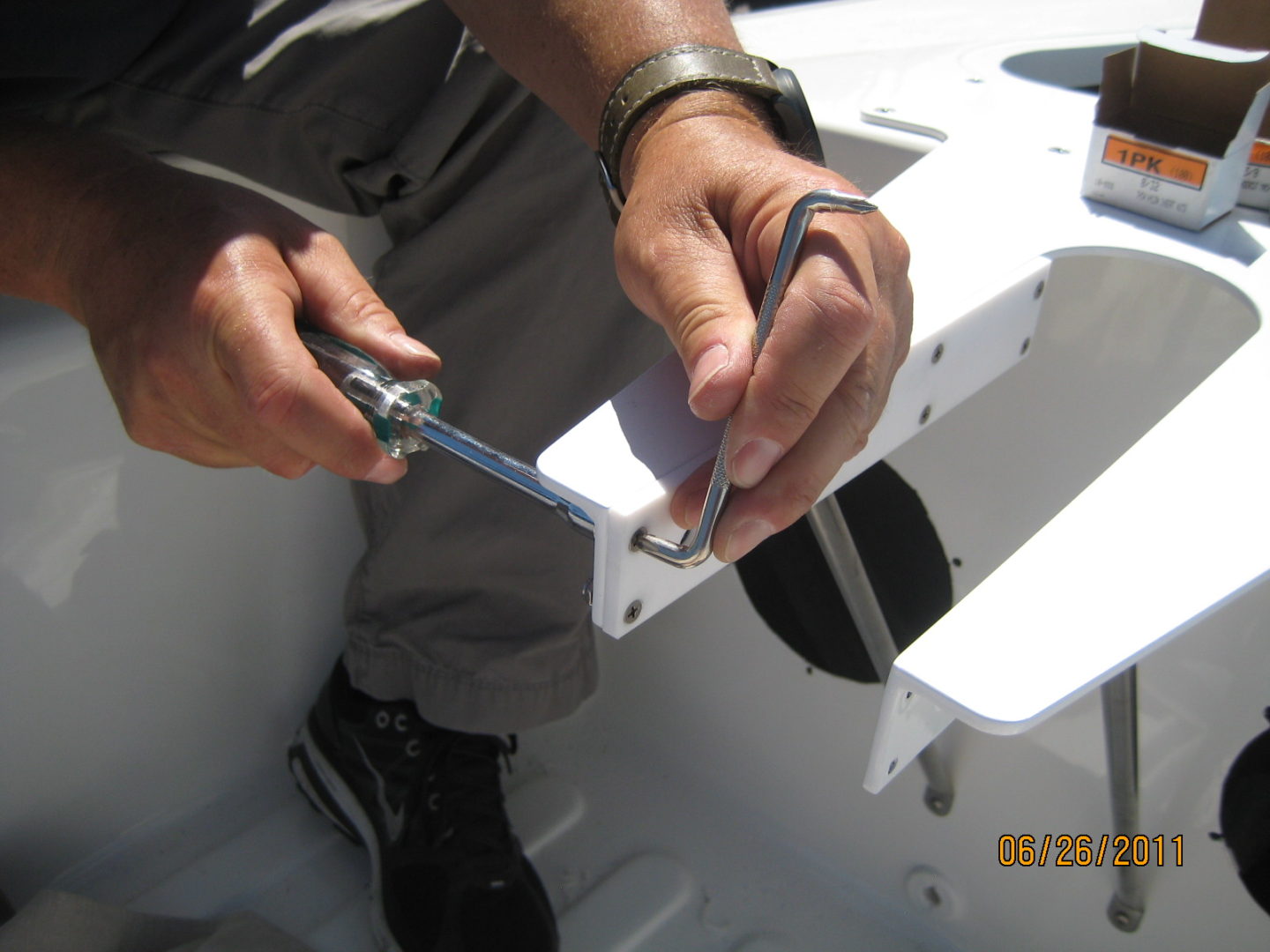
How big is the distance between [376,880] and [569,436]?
0.62 meters

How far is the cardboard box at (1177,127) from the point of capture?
0.57 metres

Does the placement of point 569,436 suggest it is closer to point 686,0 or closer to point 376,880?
point 686,0

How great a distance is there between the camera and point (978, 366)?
0.62 metres

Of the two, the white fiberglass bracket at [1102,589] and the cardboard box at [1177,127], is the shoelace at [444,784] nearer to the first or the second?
the white fiberglass bracket at [1102,589]

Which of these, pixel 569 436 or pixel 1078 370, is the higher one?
pixel 569 436

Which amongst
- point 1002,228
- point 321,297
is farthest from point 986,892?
point 321,297

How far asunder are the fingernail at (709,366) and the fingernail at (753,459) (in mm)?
30

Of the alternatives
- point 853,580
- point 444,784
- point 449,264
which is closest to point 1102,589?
point 853,580

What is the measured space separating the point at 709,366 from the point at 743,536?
0.08m

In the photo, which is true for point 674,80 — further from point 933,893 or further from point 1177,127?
point 933,893

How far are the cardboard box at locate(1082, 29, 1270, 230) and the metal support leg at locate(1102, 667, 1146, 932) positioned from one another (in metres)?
0.30

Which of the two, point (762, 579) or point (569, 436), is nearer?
point (569, 436)

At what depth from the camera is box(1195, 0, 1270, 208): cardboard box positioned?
2.16 ft
